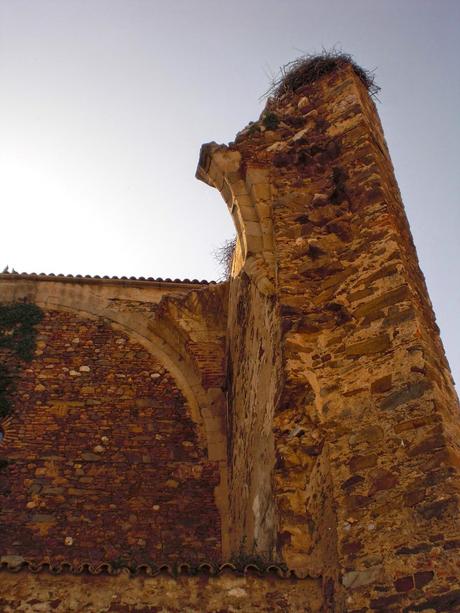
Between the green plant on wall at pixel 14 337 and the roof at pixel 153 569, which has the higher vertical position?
the green plant on wall at pixel 14 337

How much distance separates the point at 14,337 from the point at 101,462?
283cm

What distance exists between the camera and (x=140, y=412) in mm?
10516

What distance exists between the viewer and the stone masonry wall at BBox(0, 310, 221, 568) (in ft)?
29.0

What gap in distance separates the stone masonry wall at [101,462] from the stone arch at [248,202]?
3294mm

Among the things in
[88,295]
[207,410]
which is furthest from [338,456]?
[88,295]

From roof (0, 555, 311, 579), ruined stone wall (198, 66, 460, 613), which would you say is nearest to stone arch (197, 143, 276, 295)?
ruined stone wall (198, 66, 460, 613)

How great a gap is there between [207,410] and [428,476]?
5912mm

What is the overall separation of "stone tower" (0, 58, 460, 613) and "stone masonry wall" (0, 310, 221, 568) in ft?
0.08

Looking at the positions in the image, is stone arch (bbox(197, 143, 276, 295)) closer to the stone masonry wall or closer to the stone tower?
the stone tower

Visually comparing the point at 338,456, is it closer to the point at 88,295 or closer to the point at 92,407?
the point at 92,407

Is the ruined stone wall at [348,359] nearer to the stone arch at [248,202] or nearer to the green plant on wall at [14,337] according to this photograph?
the stone arch at [248,202]

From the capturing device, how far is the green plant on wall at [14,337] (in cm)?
1069

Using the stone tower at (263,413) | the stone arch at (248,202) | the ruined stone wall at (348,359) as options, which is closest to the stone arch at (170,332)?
the stone tower at (263,413)

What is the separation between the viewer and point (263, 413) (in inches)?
285
